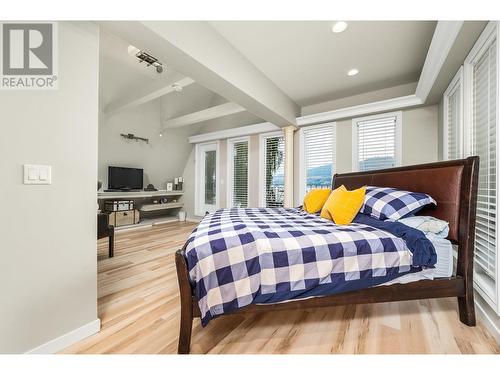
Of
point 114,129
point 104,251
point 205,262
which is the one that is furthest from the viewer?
point 114,129

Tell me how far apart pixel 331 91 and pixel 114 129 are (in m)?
4.57

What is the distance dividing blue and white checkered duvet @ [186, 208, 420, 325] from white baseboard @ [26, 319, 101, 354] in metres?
0.86

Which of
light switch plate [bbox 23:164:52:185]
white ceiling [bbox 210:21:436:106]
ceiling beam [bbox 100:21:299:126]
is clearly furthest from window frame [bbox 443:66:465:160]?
light switch plate [bbox 23:164:52:185]

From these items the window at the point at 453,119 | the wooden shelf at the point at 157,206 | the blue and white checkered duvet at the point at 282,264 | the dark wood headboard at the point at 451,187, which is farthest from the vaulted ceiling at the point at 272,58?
the wooden shelf at the point at 157,206

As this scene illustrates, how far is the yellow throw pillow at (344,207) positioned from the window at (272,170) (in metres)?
2.53

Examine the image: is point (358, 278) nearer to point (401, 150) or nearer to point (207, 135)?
point (401, 150)

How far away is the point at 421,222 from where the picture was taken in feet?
5.43

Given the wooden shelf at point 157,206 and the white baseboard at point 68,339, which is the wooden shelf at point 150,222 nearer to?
the wooden shelf at point 157,206

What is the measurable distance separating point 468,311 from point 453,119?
7.29 ft

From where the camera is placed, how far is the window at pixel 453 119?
7.27ft

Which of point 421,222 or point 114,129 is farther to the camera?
point 114,129

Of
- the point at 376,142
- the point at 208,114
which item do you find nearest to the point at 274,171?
the point at 208,114
